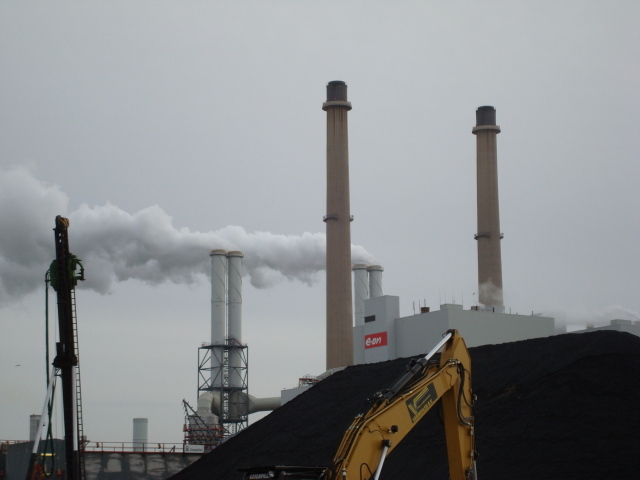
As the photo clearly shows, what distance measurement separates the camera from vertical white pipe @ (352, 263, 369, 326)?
78562 millimetres

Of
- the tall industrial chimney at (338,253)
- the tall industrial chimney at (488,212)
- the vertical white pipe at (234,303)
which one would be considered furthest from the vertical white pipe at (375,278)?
the tall industrial chimney at (338,253)

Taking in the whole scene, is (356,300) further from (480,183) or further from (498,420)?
(498,420)

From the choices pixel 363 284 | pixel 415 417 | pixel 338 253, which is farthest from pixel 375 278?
pixel 415 417

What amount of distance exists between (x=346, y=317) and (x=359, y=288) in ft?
51.2

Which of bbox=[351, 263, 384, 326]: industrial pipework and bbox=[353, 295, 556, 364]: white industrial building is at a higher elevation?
bbox=[351, 263, 384, 326]: industrial pipework

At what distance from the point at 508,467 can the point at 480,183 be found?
172 ft

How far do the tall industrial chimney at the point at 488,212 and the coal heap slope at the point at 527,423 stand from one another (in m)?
39.0

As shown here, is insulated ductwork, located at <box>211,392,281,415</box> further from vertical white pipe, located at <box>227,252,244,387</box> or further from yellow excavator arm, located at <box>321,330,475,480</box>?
yellow excavator arm, located at <box>321,330,475,480</box>

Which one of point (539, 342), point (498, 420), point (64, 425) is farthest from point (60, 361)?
point (539, 342)

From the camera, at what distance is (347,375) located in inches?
1384

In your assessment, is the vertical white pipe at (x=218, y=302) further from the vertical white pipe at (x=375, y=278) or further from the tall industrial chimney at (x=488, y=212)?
the tall industrial chimney at (x=488, y=212)

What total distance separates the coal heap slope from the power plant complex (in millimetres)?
25367

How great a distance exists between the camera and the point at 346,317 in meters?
63.6

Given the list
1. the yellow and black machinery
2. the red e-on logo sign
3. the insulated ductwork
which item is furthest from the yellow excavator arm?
the insulated ductwork
